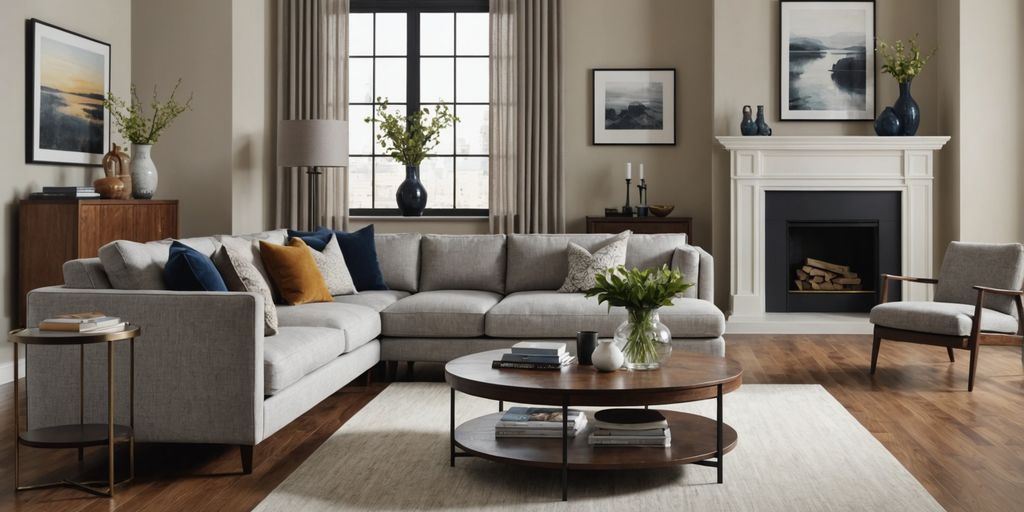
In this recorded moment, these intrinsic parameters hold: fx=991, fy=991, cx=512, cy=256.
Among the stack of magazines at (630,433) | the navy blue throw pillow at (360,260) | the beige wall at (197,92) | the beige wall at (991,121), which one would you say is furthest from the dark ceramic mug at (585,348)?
the beige wall at (991,121)

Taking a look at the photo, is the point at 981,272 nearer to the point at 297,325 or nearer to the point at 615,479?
the point at 615,479

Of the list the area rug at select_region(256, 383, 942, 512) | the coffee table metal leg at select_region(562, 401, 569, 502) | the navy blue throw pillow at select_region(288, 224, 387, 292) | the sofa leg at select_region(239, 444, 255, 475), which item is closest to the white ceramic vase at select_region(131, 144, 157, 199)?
the navy blue throw pillow at select_region(288, 224, 387, 292)

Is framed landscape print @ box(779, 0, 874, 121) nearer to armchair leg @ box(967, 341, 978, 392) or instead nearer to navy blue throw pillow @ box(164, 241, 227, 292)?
armchair leg @ box(967, 341, 978, 392)

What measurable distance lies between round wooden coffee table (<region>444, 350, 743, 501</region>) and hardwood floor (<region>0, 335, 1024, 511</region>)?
71 cm

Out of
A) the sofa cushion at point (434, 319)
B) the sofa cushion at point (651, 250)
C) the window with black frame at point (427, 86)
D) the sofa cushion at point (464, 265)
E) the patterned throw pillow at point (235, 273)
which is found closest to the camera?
the patterned throw pillow at point (235, 273)

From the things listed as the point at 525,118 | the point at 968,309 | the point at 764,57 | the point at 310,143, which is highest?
the point at 764,57

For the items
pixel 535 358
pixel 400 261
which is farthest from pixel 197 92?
pixel 535 358

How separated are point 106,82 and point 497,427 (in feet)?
15.3

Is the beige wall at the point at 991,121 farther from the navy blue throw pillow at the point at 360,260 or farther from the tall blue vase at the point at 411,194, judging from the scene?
the navy blue throw pillow at the point at 360,260

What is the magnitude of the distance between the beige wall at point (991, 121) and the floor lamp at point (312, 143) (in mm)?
4559

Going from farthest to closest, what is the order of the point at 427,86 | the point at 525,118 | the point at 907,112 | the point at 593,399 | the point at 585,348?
the point at 427,86
the point at 525,118
the point at 907,112
the point at 585,348
the point at 593,399

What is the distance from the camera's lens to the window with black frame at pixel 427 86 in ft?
27.5

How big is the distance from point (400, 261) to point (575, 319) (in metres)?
1.43

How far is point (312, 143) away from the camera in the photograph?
23.3 ft
